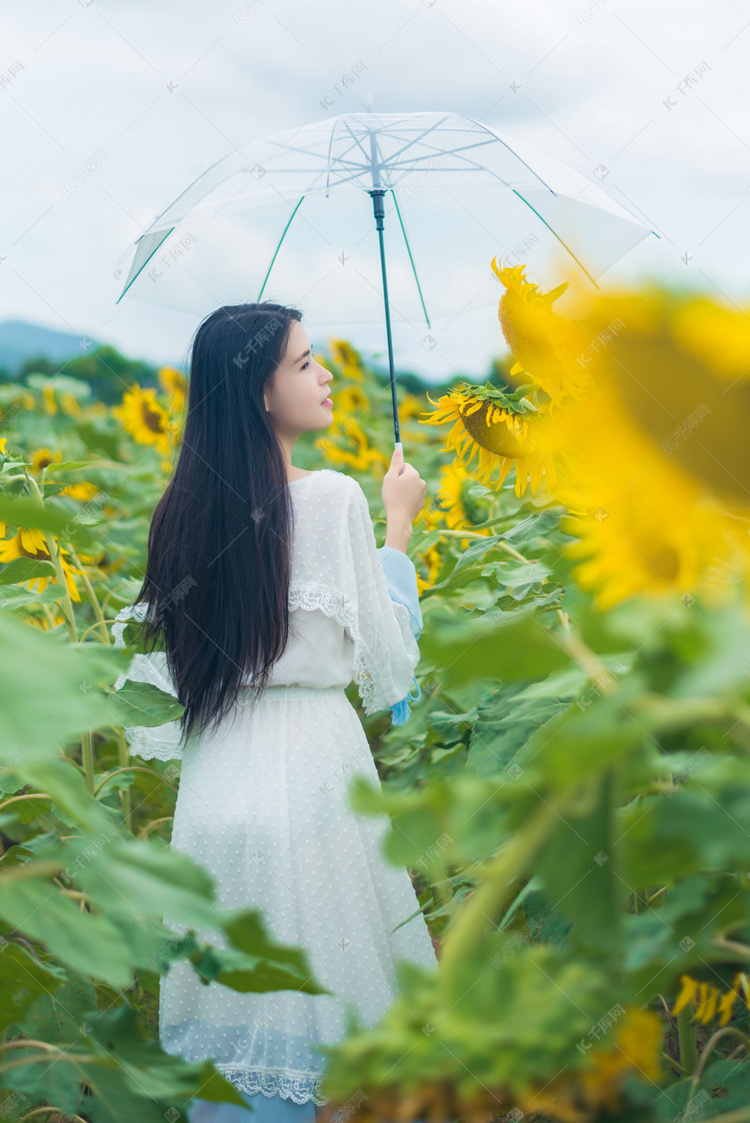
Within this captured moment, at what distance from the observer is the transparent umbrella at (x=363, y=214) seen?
173cm

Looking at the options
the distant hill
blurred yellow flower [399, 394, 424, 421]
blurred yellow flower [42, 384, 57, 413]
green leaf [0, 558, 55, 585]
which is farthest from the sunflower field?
blurred yellow flower [42, 384, 57, 413]

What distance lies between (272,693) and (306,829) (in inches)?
8.3

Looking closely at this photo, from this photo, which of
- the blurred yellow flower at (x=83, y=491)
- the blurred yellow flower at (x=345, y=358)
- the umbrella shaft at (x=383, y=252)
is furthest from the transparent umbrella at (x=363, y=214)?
the blurred yellow flower at (x=345, y=358)

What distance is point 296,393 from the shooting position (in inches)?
63.1

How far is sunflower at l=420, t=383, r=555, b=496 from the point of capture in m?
1.13

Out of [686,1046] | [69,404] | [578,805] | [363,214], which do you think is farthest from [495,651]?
[69,404]

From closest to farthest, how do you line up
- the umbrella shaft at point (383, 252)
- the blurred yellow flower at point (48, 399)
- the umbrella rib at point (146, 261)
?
the umbrella shaft at point (383, 252) < the umbrella rib at point (146, 261) < the blurred yellow flower at point (48, 399)

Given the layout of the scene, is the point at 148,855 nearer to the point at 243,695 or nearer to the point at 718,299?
the point at 718,299

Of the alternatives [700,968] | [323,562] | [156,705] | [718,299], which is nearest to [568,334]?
[718,299]

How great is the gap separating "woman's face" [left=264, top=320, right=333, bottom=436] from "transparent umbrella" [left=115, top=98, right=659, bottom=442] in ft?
0.67

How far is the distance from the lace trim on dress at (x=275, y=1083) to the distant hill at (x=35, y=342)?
179cm

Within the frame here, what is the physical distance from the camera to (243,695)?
4.81ft

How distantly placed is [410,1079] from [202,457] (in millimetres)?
1412

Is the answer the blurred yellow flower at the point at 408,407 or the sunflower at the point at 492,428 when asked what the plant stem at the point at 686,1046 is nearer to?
the sunflower at the point at 492,428
